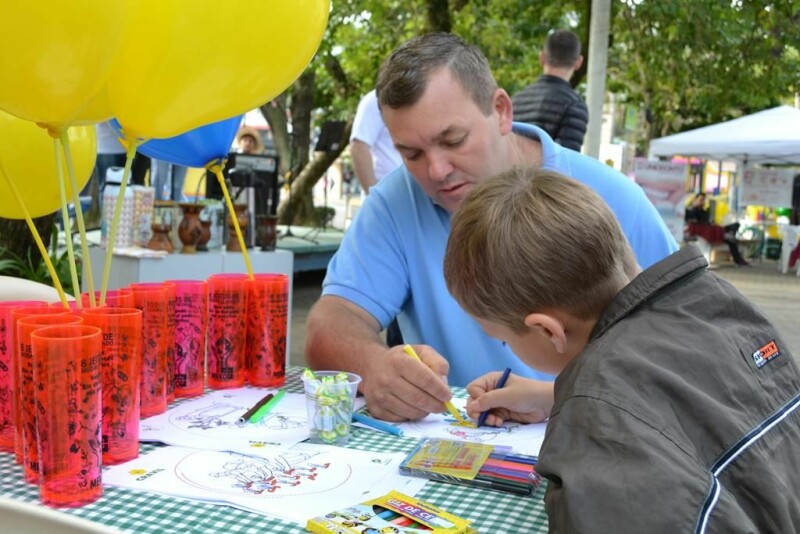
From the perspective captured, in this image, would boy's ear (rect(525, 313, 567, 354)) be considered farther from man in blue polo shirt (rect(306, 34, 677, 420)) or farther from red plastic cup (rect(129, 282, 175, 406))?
red plastic cup (rect(129, 282, 175, 406))

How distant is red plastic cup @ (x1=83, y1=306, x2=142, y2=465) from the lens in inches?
50.8

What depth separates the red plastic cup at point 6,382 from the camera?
1.38m

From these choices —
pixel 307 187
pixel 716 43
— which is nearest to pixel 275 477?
pixel 307 187

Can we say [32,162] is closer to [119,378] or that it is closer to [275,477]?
[119,378]

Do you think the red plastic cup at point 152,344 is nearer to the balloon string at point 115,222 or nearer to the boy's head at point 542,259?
the balloon string at point 115,222

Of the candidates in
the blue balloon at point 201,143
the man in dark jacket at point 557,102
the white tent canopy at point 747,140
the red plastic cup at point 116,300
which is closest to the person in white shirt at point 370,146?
the man in dark jacket at point 557,102

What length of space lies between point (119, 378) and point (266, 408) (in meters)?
0.40

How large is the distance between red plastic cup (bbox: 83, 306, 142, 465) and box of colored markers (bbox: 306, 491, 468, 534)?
0.40 m

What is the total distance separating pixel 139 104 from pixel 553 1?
1017cm

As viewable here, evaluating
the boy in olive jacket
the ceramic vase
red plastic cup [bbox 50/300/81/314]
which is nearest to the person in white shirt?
the ceramic vase

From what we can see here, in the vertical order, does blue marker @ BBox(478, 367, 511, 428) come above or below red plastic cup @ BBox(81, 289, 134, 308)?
below

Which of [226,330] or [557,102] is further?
[557,102]

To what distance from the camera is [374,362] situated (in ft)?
5.82

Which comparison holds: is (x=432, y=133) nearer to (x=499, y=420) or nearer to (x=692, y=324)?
(x=499, y=420)
